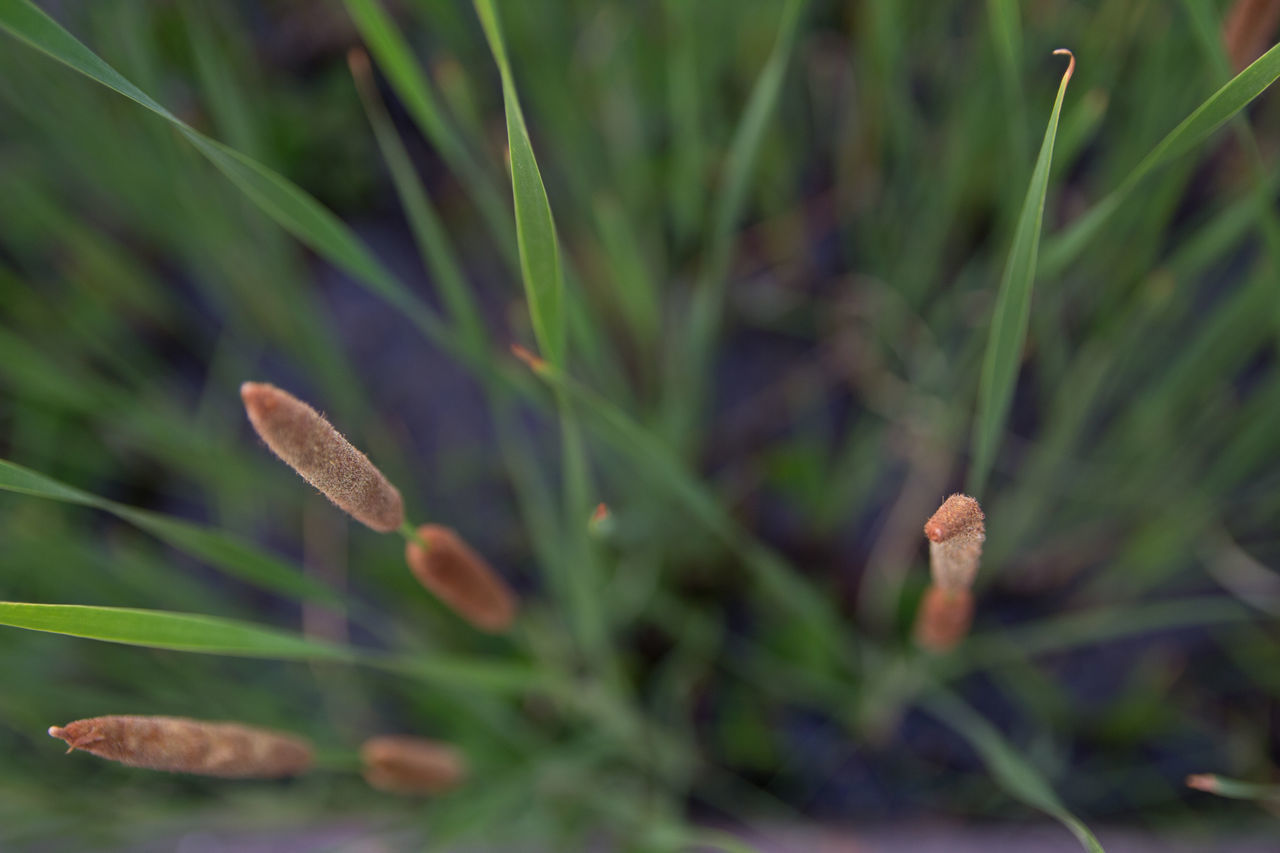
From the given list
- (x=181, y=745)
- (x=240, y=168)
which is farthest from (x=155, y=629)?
(x=240, y=168)

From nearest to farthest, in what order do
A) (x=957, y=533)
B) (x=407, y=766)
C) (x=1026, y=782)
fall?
(x=957, y=533)
(x=1026, y=782)
(x=407, y=766)

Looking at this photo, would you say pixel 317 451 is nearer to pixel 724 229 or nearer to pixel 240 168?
pixel 240 168

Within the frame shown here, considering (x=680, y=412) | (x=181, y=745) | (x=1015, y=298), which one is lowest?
(x=181, y=745)

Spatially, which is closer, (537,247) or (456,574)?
(537,247)

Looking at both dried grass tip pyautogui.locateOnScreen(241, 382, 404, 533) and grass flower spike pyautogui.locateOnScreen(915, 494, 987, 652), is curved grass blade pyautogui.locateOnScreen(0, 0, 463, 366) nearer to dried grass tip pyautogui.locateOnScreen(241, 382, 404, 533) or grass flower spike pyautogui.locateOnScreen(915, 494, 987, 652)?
dried grass tip pyautogui.locateOnScreen(241, 382, 404, 533)

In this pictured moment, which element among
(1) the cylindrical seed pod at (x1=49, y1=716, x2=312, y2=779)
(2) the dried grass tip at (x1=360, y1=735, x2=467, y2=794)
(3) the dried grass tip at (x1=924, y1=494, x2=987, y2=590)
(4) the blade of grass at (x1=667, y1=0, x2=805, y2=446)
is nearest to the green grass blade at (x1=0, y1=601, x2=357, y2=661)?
(1) the cylindrical seed pod at (x1=49, y1=716, x2=312, y2=779)

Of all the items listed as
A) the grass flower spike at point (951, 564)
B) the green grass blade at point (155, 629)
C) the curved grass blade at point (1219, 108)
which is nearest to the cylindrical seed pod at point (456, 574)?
the green grass blade at point (155, 629)

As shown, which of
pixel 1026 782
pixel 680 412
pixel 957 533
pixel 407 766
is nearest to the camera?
pixel 957 533
